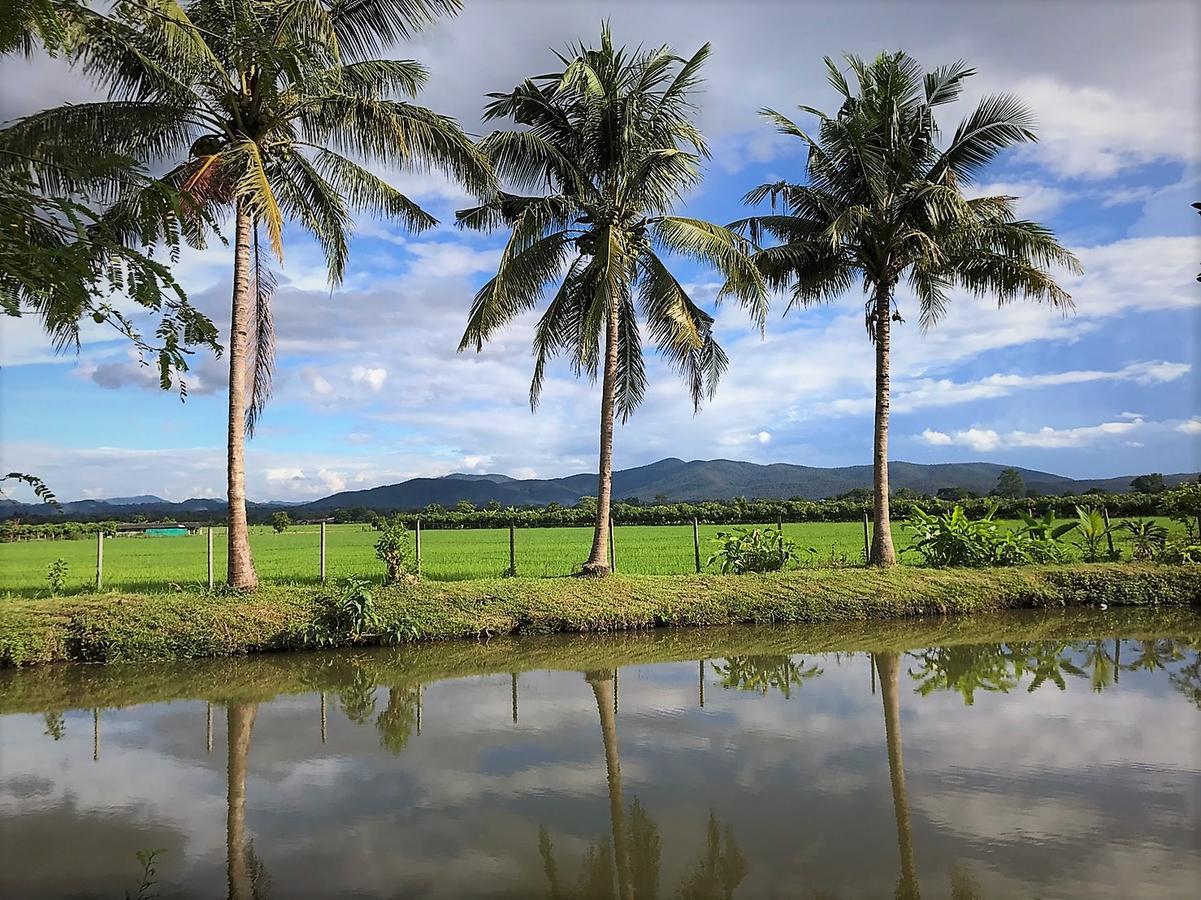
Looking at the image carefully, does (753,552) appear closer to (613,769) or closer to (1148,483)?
(613,769)

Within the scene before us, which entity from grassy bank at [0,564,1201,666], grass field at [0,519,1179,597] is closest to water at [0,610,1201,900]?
grassy bank at [0,564,1201,666]

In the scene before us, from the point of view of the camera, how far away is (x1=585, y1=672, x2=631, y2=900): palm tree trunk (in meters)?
4.74

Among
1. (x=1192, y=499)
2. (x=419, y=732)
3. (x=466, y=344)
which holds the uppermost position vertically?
(x=466, y=344)

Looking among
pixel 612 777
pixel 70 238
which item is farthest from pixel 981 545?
pixel 70 238

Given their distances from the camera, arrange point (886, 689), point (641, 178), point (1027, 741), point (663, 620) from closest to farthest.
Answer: point (1027, 741) < point (886, 689) < point (663, 620) < point (641, 178)

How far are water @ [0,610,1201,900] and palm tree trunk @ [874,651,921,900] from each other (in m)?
0.02

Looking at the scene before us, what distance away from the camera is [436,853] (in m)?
4.97

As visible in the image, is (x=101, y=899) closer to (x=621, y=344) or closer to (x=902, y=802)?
(x=902, y=802)

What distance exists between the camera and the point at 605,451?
1550 cm

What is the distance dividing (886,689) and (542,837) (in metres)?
5.53

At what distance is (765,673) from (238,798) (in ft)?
21.3

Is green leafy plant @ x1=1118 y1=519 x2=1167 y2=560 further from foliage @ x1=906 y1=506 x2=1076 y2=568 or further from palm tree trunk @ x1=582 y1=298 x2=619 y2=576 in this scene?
palm tree trunk @ x1=582 y1=298 x2=619 y2=576

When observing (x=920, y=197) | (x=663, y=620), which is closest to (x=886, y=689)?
(x=663, y=620)

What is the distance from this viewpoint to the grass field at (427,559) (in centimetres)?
1756
